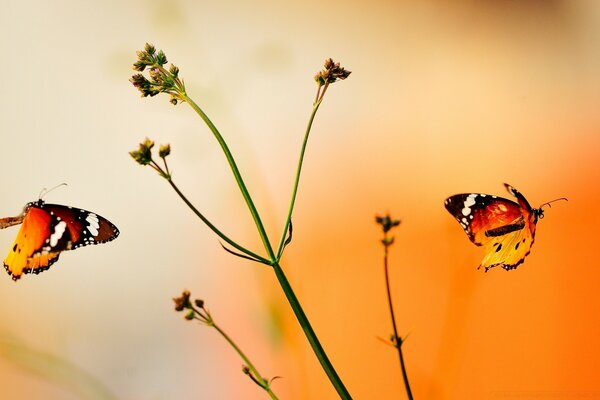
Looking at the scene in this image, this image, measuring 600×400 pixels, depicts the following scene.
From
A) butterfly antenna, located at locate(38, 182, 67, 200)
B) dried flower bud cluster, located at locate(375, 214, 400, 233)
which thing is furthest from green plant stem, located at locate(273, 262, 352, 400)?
butterfly antenna, located at locate(38, 182, 67, 200)

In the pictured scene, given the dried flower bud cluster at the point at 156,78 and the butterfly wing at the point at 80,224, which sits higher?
the dried flower bud cluster at the point at 156,78

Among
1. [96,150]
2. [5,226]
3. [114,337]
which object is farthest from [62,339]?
[96,150]

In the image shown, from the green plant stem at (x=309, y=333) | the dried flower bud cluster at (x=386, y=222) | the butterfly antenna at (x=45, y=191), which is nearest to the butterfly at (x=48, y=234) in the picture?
the butterfly antenna at (x=45, y=191)

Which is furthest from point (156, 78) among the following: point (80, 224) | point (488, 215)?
point (488, 215)

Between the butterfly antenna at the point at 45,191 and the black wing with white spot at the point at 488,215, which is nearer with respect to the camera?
the black wing with white spot at the point at 488,215

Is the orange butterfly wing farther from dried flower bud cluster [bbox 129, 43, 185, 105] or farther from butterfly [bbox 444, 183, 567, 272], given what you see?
butterfly [bbox 444, 183, 567, 272]

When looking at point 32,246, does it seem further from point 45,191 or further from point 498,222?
point 498,222

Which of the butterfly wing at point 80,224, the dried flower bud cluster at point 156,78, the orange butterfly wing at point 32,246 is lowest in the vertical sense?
the orange butterfly wing at point 32,246

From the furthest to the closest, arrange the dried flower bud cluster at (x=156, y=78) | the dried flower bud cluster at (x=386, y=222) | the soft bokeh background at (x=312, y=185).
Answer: the soft bokeh background at (x=312, y=185), the dried flower bud cluster at (x=156, y=78), the dried flower bud cluster at (x=386, y=222)

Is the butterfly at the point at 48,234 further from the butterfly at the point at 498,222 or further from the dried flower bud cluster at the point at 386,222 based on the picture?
the butterfly at the point at 498,222
